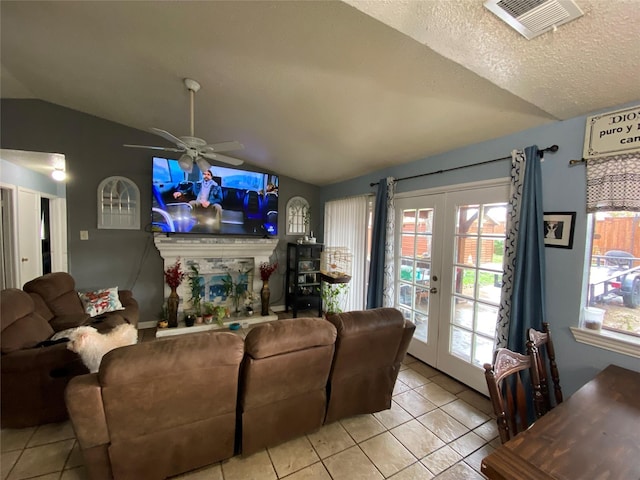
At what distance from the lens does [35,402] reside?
185cm

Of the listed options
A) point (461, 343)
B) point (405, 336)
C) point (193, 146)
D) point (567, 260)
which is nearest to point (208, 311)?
point (193, 146)

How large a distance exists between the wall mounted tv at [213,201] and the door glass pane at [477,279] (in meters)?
2.88

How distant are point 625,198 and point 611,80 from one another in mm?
686

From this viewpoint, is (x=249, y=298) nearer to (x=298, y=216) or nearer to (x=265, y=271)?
(x=265, y=271)

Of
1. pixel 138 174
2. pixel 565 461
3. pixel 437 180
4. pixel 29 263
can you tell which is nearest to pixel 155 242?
pixel 138 174

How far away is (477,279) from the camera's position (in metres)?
2.47

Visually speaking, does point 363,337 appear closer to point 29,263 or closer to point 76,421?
point 76,421

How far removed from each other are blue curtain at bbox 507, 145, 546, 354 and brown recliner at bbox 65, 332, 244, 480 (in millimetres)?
2082

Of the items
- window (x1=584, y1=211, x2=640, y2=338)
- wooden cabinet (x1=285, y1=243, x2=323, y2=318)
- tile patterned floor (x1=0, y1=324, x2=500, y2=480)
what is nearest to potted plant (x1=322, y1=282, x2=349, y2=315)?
wooden cabinet (x1=285, y1=243, x2=323, y2=318)

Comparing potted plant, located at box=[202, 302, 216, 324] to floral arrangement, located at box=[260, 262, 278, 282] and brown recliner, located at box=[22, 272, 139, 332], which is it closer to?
floral arrangement, located at box=[260, 262, 278, 282]

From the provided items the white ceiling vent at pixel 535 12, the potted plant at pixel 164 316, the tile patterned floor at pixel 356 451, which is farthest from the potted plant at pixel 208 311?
the white ceiling vent at pixel 535 12

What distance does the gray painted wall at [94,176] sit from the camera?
10.5ft

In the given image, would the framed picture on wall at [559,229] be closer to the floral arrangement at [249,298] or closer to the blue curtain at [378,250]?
the blue curtain at [378,250]

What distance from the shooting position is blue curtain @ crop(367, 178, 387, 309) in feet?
10.9
